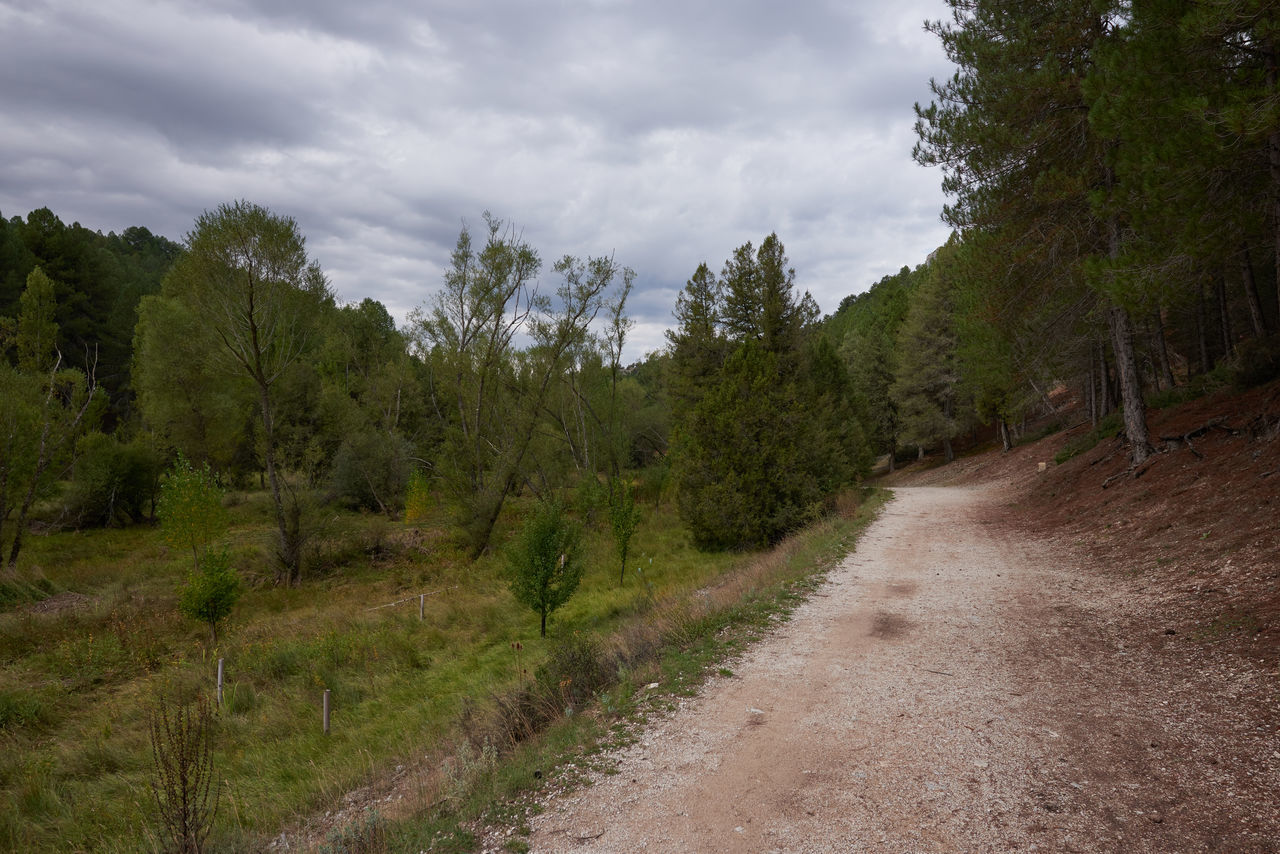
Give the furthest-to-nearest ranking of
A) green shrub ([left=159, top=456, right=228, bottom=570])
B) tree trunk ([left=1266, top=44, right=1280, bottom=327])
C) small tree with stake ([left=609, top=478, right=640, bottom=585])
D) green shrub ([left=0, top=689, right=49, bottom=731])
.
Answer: small tree with stake ([left=609, top=478, right=640, bottom=585]) < green shrub ([left=159, top=456, right=228, bottom=570]) < green shrub ([left=0, top=689, right=49, bottom=731]) < tree trunk ([left=1266, top=44, right=1280, bottom=327])

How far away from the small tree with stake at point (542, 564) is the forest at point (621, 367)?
0.06m

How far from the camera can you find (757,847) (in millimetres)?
3646

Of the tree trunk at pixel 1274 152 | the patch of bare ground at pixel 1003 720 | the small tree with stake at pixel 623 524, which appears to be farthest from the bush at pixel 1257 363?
the small tree with stake at pixel 623 524

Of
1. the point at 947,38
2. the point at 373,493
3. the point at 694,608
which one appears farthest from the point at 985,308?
the point at 373,493

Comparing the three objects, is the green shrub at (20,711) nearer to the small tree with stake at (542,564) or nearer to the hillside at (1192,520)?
the small tree with stake at (542,564)

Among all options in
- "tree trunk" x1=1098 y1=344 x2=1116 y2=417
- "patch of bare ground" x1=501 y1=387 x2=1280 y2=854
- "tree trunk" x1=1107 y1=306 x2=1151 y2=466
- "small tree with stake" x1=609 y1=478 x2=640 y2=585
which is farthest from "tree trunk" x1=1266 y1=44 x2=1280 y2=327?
"tree trunk" x1=1098 y1=344 x2=1116 y2=417

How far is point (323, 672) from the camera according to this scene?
37.8ft

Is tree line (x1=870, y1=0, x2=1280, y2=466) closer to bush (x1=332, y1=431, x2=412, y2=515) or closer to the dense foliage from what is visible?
the dense foliage

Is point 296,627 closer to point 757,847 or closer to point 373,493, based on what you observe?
point 757,847

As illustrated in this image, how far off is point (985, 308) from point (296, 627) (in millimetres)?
20556

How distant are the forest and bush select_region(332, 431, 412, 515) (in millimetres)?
175

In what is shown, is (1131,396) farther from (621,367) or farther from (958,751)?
(621,367)

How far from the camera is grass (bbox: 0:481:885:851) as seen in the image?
21.7 ft

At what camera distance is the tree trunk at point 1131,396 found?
13906 mm
